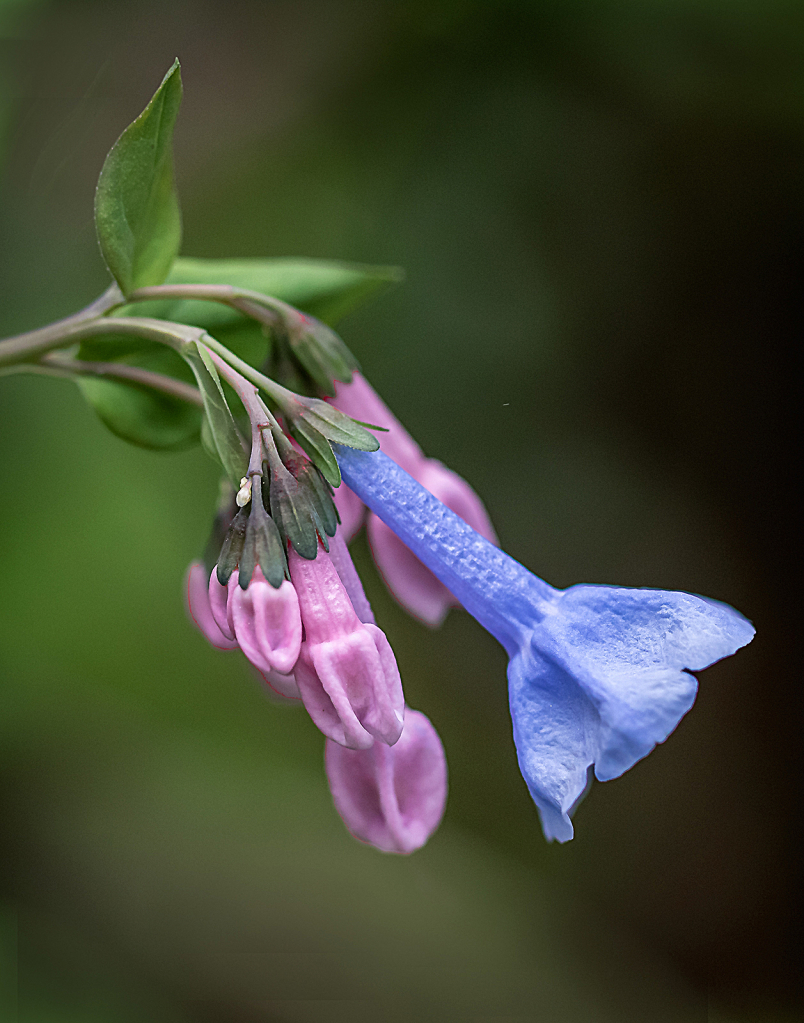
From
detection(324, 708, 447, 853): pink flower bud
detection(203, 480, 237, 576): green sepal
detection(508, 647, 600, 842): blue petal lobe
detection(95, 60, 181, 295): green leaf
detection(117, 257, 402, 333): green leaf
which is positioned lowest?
detection(324, 708, 447, 853): pink flower bud

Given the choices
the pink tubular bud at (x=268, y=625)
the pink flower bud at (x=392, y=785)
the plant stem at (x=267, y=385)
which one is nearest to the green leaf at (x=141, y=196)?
the plant stem at (x=267, y=385)

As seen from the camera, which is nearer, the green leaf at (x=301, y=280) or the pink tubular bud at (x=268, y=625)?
the pink tubular bud at (x=268, y=625)

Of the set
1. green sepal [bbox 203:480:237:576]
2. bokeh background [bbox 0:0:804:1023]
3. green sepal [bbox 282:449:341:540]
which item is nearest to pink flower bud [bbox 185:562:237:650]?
green sepal [bbox 203:480:237:576]

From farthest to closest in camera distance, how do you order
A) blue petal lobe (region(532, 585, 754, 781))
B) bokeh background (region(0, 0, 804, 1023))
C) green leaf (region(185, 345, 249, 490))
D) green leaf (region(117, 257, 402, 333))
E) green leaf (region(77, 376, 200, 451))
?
bokeh background (region(0, 0, 804, 1023))
green leaf (region(117, 257, 402, 333))
green leaf (region(77, 376, 200, 451))
green leaf (region(185, 345, 249, 490))
blue petal lobe (region(532, 585, 754, 781))

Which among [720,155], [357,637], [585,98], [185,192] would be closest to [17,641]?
[185,192]

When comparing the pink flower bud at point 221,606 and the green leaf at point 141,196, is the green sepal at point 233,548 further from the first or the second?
the green leaf at point 141,196

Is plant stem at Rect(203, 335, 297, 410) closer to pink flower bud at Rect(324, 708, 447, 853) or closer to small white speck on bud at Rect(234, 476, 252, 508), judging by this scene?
small white speck on bud at Rect(234, 476, 252, 508)
